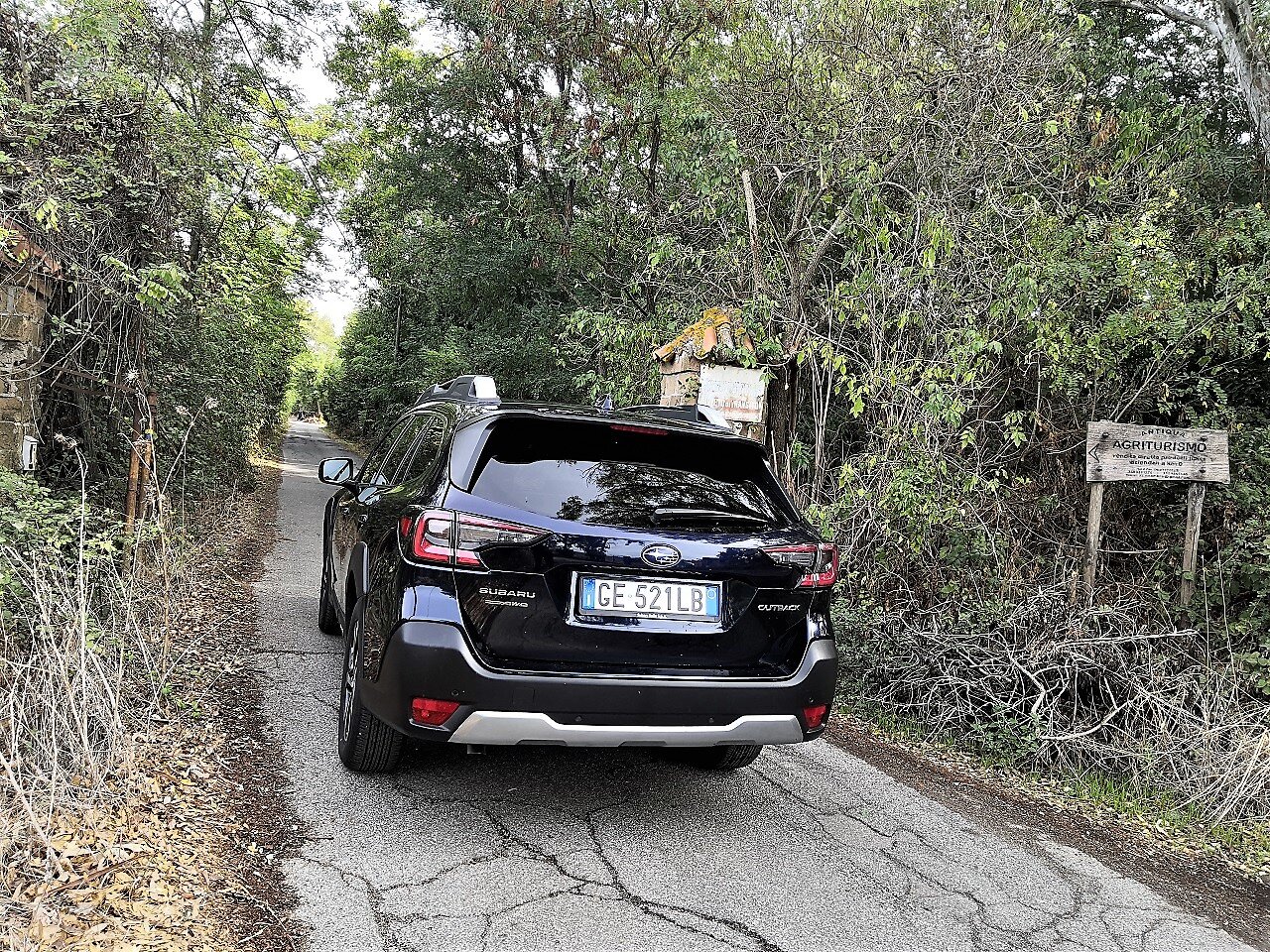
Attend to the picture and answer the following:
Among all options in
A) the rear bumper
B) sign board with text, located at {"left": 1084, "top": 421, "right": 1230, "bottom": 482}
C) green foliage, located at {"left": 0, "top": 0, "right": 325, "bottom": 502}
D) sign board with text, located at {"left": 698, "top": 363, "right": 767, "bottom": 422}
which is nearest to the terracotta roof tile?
sign board with text, located at {"left": 698, "top": 363, "right": 767, "bottom": 422}

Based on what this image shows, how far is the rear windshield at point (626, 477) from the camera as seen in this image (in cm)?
323

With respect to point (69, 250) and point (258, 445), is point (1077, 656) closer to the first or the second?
point (69, 250)

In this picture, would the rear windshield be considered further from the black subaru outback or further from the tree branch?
the tree branch

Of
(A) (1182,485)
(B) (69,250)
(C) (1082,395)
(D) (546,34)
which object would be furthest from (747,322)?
(D) (546,34)

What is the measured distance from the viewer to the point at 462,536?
3078mm

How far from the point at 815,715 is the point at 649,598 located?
0.86 m

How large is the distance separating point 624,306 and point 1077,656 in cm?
744

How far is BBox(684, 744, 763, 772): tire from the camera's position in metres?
4.12

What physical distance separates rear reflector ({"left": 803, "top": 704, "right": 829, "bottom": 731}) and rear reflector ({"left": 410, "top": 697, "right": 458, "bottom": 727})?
1.35 metres

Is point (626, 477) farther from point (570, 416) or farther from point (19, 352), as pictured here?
point (19, 352)

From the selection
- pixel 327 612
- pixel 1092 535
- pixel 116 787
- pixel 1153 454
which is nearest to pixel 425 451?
pixel 116 787

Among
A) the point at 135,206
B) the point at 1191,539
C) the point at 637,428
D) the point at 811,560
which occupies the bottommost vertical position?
the point at 1191,539

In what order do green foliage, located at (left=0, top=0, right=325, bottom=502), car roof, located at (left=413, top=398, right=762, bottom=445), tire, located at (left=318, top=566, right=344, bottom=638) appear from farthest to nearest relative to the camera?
tire, located at (left=318, top=566, right=344, bottom=638)
green foliage, located at (left=0, top=0, right=325, bottom=502)
car roof, located at (left=413, top=398, right=762, bottom=445)

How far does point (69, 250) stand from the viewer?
5.41m
